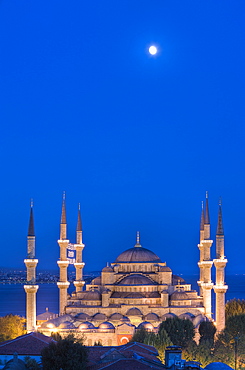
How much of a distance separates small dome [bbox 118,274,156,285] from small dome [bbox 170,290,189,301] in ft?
6.02

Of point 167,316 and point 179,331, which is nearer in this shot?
point 179,331

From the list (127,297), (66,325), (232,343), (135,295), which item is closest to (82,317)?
(66,325)

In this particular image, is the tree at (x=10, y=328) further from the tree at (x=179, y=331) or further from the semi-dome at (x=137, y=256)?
the tree at (x=179, y=331)

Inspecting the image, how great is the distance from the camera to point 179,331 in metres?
32.9

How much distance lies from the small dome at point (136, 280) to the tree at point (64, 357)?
58.9 ft

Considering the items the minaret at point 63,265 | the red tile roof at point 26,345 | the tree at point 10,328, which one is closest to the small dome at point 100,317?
the minaret at point 63,265

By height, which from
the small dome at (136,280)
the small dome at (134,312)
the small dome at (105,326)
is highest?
the small dome at (136,280)

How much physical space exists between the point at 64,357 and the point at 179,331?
11.4m

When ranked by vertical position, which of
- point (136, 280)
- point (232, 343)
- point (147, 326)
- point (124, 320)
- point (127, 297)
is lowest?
point (232, 343)

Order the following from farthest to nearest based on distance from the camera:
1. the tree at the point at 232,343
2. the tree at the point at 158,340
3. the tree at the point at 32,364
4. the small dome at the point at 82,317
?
1. the small dome at the point at 82,317
2. the tree at the point at 158,340
3. the tree at the point at 232,343
4. the tree at the point at 32,364

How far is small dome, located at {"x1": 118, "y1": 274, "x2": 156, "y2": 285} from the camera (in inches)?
1614

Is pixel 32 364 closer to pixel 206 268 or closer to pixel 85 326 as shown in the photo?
pixel 85 326

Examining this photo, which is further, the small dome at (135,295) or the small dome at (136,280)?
the small dome at (136,280)

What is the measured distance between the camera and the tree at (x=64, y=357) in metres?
22.5
